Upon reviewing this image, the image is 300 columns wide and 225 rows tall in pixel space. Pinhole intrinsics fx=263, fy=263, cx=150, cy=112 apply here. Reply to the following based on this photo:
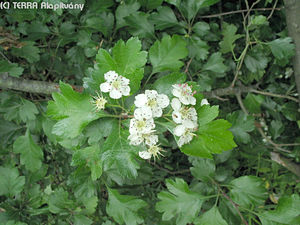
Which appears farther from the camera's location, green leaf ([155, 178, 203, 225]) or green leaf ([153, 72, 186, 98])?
green leaf ([155, 178, 203, 225])

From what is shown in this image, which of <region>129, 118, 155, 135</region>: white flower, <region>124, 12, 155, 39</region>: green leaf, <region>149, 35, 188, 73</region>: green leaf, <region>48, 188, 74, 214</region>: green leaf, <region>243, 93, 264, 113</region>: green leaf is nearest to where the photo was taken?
<region>129, 118, 155, 135</region>: white flower

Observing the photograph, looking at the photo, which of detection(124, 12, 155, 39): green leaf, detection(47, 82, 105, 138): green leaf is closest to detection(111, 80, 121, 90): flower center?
detection(47, 82, 105, 138): green leaf


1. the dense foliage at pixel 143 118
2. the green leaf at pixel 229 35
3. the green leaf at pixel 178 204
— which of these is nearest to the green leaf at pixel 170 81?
the dense foliage at pixel 143 118

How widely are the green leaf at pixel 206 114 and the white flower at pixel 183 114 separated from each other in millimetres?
33

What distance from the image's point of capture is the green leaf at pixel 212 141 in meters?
0.88

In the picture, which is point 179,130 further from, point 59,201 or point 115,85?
point 59,201

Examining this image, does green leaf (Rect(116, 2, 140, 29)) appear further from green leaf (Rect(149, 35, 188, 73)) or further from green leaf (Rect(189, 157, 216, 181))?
green leaf (Rect(189, 157, 216, 181))

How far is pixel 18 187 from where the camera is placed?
4.34ft

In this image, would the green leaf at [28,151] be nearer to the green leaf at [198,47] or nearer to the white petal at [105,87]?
the white petal at [105,87]

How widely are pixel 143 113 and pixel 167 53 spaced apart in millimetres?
367

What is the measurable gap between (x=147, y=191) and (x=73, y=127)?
33.4 inches

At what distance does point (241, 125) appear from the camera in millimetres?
1352

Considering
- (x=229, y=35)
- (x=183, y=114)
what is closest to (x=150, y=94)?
(x=183, y=114)

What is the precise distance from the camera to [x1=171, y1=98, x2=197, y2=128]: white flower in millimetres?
831
